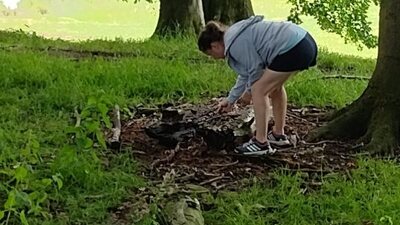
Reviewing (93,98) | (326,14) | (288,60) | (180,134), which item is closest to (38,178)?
(93,98)

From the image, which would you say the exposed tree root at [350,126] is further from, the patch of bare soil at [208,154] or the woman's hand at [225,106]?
the woman's hand at [225,106]

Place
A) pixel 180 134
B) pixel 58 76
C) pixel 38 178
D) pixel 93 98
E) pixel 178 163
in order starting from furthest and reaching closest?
pixel 58 76
pixel 180 134
pixel 178 163
pixel 38 178
pixel 93 98

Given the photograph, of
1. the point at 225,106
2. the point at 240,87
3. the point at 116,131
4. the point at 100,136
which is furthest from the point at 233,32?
the point at 100,136

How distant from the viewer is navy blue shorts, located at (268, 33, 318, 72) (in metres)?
5.45

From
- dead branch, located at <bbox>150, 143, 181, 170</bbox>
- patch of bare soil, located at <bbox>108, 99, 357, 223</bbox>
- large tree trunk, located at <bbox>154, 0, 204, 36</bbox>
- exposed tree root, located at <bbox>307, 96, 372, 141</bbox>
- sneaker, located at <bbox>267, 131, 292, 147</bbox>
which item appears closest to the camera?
patch of bare soil, located at <bbox>108, 99, 357, 223</bbox>

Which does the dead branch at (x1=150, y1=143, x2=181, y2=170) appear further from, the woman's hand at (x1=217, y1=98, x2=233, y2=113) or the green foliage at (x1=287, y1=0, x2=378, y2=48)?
the green foliage at (x1=287, y1=0, x2=378, y2=48)


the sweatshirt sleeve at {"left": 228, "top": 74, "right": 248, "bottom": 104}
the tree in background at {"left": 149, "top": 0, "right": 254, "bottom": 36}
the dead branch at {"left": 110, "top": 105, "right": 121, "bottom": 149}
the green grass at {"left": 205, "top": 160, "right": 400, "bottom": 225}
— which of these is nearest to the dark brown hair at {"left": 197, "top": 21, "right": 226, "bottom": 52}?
the sweatshirt sleeve at {"left": 228, "top": 74, "right": 248, "bottom": 104}

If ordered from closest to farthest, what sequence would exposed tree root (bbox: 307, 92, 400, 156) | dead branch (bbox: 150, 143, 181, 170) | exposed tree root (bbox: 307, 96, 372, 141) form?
1. dead branch (bbox: 150, 143, 181, 170)
2. exposed tree root (bbox: 307, 92, 400, 156)
3. exposed tree root (bbox: 307, 96, 372, 141)

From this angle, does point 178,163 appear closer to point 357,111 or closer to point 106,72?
point 357,111

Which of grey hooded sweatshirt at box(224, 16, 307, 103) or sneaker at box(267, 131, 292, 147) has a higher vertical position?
grey hooded sweatshirt at box(224, 16, 307, 103)

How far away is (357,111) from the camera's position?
5.96 meters

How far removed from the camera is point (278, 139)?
5824 millimetres

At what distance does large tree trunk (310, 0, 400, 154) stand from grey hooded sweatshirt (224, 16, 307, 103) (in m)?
0.75

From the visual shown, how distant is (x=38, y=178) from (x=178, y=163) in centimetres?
103
